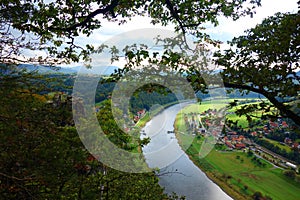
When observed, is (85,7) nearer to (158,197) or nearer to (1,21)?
(1,21)

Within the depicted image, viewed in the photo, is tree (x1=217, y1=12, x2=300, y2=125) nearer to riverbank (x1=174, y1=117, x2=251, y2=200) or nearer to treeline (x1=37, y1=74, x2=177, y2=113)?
treeline (x1=37, y1=74, x2=177, y2=113)

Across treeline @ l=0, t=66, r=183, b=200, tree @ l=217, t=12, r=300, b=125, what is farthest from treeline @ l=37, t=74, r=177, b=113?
tree @ l=217, t=12, r=300, b=125

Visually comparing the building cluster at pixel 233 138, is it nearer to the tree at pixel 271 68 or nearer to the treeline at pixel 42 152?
the tree at pixel 271 68

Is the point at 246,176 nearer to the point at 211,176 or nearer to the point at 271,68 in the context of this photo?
the point at 211,176

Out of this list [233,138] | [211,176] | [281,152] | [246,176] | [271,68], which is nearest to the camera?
[271,68]

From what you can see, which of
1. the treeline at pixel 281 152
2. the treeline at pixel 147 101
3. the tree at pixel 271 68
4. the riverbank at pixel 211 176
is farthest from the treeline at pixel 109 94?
the treeline at pixel 281 152

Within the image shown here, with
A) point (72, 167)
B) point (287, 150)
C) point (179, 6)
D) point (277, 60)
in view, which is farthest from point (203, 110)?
point (287, 150)

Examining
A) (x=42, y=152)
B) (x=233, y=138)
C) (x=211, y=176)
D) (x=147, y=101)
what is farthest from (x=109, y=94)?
(x=211, y=176)

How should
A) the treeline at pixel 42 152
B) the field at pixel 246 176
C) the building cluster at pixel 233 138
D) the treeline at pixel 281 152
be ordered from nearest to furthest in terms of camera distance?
the treeline at pixel 42 152, the building cluster at pixel 233 138, the field at pixel 246 176, the treeline at pixel 281 152

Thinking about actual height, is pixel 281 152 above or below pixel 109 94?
below
